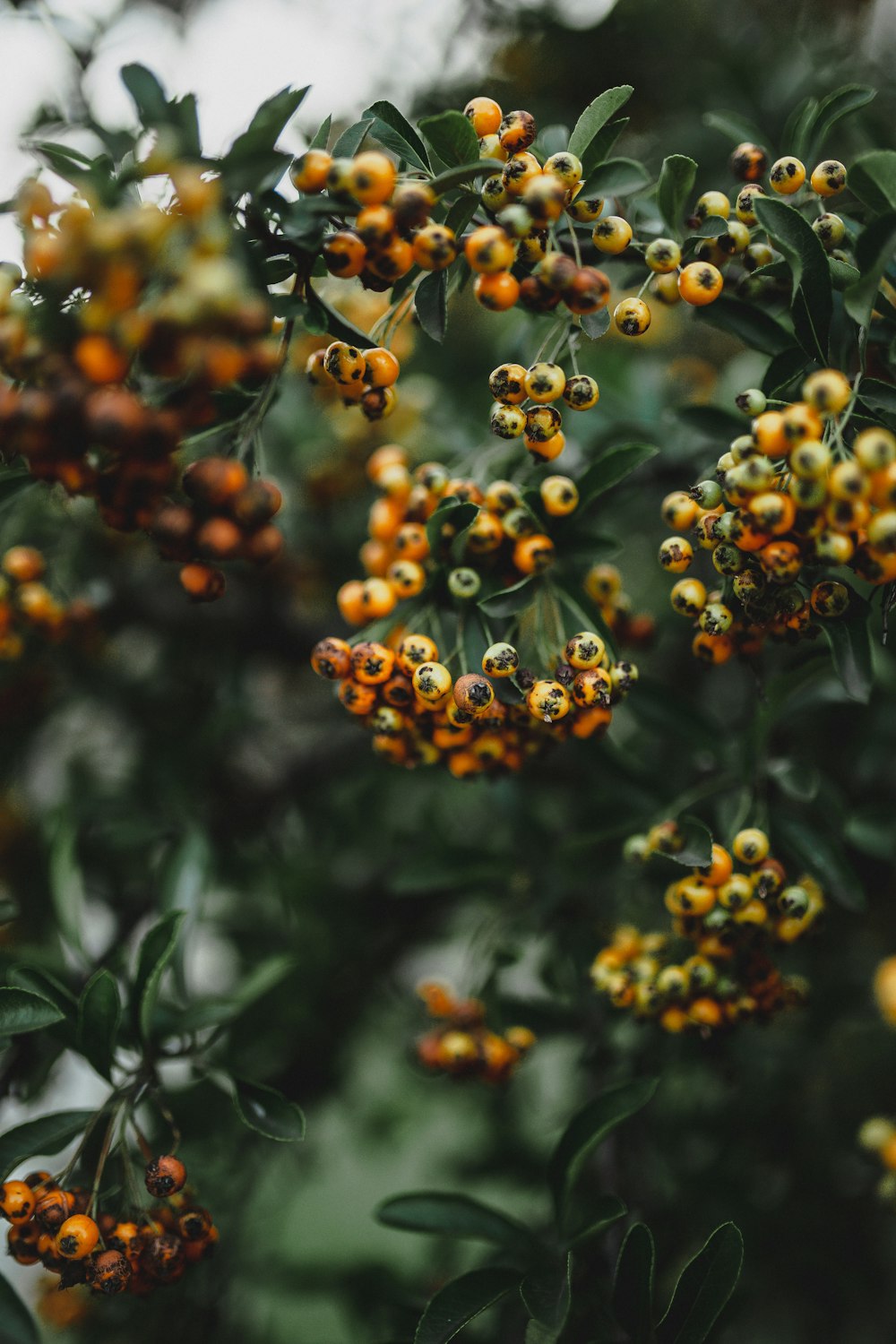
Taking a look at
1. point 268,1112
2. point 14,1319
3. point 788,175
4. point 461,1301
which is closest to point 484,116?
point 788,175

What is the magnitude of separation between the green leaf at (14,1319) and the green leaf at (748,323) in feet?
7.56

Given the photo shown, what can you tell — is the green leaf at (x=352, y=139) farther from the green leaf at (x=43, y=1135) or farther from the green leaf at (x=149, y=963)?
the green leaf at (x=43, y=1135)

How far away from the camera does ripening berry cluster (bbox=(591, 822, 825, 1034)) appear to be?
1.68m

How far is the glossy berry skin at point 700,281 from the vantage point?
1457 mm

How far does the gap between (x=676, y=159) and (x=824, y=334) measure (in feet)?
1.33

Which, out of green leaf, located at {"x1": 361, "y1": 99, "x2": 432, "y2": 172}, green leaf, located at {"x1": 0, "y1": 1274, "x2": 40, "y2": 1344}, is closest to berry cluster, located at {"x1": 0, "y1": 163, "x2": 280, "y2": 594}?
green leaf, located at {"x1": 361, "y1": 99, "x2": 432, "y2": 172}

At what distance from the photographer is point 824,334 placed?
143 cm

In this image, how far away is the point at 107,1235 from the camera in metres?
1.59

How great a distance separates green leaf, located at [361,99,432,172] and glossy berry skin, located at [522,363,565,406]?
1.27ft

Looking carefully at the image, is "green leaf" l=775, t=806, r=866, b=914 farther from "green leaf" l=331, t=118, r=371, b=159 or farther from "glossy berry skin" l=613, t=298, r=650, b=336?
"green leaf" l=331, t=118, r=371, b=159

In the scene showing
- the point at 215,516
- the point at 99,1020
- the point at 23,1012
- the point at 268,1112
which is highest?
the point at 215,516

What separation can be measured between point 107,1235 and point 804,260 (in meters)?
2.09

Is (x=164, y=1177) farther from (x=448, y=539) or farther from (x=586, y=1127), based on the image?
(x=448, y=539)

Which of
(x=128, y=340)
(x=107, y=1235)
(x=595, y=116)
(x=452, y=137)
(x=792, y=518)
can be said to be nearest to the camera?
(x=128, y=340)
